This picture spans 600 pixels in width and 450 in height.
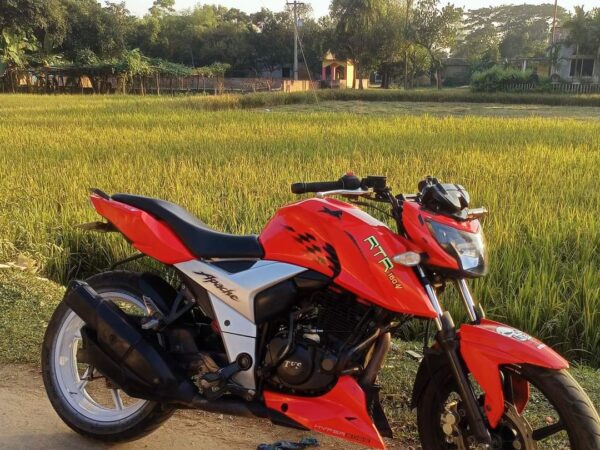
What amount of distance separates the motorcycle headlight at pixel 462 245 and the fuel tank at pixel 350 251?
11 cm

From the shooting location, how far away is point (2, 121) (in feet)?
42.2

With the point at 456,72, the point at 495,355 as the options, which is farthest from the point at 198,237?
the point at 456,72

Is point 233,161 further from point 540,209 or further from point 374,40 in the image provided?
point 374,40

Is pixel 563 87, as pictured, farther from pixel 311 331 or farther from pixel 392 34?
pixel 311 331

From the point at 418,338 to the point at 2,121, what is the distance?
40.6 ft

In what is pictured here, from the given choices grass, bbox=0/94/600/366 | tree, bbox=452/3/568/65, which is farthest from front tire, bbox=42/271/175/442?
tree, bbox=452/3/568/65

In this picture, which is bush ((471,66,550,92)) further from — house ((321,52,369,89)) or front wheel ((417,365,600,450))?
front wheel ((417,365,600,450))

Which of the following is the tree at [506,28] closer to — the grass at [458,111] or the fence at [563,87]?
the fence at [563,87]

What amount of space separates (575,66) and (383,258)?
40.9 metres

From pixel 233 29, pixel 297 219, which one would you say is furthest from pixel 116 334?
pixel 233 29

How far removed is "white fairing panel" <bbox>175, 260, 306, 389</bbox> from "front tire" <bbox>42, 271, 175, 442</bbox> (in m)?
0.35

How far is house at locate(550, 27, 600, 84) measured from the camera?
35688 mm

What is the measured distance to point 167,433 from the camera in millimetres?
Result: 2170

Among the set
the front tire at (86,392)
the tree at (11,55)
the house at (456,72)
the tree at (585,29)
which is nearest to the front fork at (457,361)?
the front tire at (86,392)
